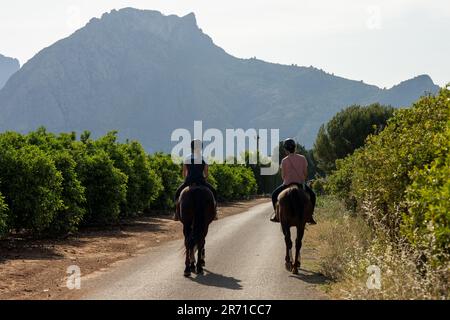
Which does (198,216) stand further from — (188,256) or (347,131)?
(347,131)

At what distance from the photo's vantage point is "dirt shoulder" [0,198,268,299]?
10622 millimetres

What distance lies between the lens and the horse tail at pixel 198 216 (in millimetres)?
11359

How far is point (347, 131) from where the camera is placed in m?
58.6

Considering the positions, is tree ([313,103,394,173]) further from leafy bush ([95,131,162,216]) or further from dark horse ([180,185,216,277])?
dark horse ([180,185,216,277])

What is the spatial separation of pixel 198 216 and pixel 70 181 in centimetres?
978

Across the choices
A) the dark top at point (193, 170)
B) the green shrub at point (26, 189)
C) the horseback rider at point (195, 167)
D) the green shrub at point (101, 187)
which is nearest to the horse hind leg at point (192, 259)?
the horseback rider at point (195, 167)

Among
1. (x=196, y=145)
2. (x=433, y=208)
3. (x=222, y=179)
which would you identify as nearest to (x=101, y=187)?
(x=196, y=145)

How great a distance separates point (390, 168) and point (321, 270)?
2.78 metres

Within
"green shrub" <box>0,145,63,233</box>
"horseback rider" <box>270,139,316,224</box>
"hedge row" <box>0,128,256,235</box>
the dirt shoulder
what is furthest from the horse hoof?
"green shrub" <box>0,145,63,233</box>

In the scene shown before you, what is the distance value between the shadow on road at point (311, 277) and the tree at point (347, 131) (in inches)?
1860

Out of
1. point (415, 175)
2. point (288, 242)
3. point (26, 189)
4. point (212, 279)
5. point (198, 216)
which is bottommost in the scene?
point (212, 279)

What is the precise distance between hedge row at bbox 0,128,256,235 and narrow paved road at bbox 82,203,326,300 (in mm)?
4155

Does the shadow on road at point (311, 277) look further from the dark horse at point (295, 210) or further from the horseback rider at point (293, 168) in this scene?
the horseback rider at point (293, 168)
